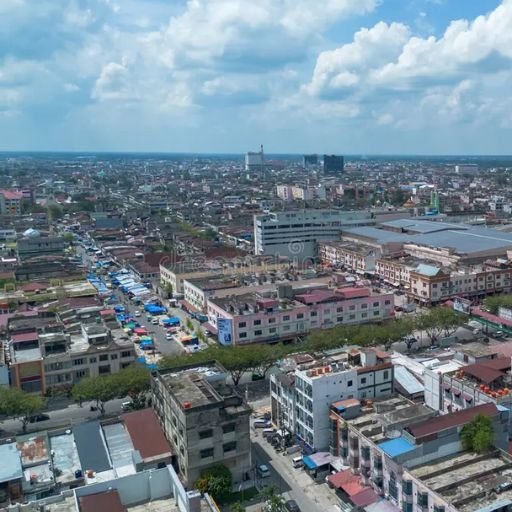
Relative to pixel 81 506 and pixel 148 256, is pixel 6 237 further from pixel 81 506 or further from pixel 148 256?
pixel 81 506

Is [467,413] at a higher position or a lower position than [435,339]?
higher

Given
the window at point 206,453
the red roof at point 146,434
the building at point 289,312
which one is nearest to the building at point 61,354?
the building at point 289,312

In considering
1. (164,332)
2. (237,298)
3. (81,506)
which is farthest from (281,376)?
(164,332)

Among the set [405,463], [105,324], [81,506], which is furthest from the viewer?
[105,324]

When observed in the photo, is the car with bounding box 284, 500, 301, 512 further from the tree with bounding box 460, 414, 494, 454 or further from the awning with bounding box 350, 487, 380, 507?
the tree with bounding box 460, 414, 494, 454

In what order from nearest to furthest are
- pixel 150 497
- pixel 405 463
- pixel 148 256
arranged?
pixel 150 497, pixel 405 463, pixel 148 256

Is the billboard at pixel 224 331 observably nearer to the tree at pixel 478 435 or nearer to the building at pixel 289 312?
the building at pixel 289 312
